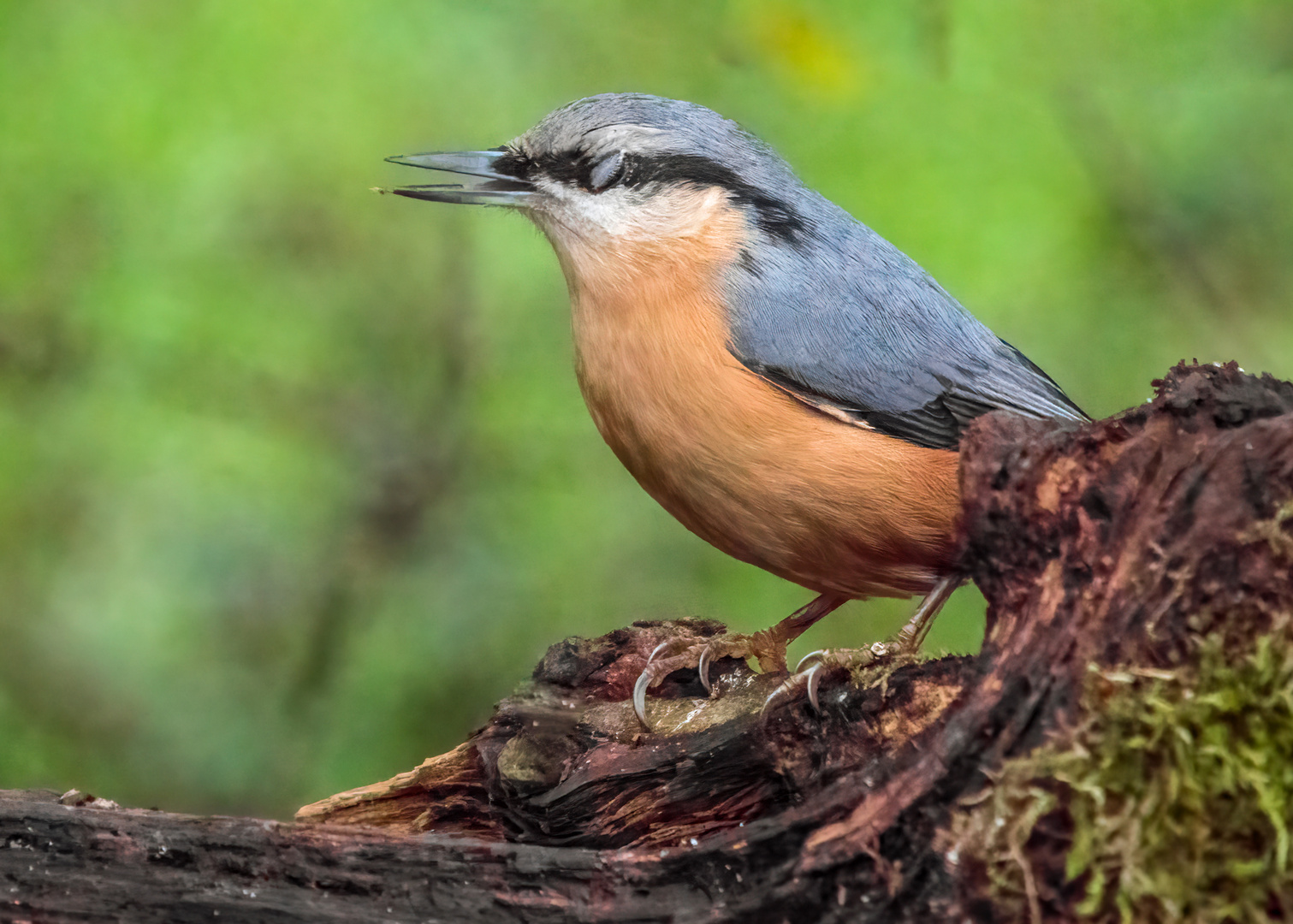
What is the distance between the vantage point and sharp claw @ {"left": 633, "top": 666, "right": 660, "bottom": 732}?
7.28 ft

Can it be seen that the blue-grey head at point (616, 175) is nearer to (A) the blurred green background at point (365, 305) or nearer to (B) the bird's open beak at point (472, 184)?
(B) the bird's open beak at point (472, 184)

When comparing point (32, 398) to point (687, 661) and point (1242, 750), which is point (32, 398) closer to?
point (687, 661)

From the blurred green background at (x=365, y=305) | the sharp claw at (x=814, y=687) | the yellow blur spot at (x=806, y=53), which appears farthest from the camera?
the blurred green background at (x=365, y=305)

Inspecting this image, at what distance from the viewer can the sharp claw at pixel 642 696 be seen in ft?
7.28

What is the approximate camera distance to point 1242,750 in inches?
Answer: 49.3

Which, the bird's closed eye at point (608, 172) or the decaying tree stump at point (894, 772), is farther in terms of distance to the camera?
the bird's closed eye at point (608, 172)

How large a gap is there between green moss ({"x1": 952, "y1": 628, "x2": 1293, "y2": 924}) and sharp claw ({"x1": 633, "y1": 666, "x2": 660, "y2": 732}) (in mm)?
1004

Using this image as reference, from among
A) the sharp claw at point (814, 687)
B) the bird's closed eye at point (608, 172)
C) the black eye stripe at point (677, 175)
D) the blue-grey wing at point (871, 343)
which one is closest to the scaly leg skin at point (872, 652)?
the sharp claw at point (814, 687)

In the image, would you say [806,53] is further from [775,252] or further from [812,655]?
[812,655]

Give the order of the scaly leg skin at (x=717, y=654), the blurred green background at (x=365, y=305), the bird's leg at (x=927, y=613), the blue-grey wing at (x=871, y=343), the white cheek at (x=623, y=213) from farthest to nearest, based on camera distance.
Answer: the blurred green background at (x=365, y=305) < the white cheek at (x=623, y=213) < the scaly leg skin at (x=717, y=654) < the blue-grey wing at (x=871, y=343) < the bird's leg at (x=927, y=613)

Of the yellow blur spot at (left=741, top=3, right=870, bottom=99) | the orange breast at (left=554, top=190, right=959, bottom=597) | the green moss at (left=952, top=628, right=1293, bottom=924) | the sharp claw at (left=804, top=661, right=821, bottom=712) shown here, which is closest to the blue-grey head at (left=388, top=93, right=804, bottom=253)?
the orange breast at (left=554, top=190, right=959, bottom=597)

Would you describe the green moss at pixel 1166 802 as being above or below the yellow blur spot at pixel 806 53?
below

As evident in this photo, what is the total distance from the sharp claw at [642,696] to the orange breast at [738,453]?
12.9 inches

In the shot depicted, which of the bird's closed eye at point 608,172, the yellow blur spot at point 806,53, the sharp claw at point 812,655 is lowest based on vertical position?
the sharp claw at point 812,655
